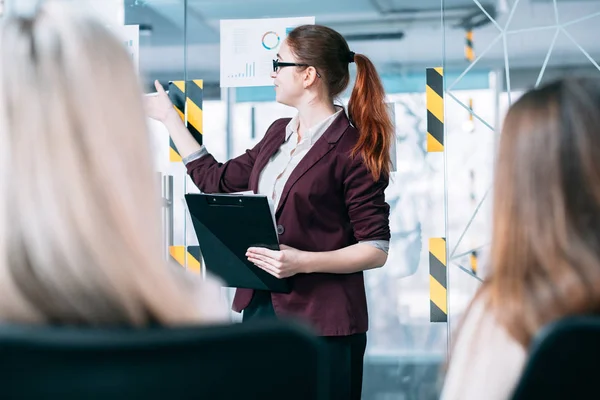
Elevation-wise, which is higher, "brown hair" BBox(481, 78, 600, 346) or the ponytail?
the ponytail

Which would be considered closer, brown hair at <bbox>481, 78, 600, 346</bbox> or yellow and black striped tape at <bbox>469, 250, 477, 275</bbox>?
brown hair at <bbox>481, 78, 600, 346</bbox>

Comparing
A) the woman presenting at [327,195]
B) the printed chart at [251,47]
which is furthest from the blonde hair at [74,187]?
the printed chart at [251,47]

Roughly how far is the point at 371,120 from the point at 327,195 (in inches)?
12.6

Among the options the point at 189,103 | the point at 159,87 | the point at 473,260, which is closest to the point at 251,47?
the point at 189,103

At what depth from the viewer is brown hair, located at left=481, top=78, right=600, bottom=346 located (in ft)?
3.73

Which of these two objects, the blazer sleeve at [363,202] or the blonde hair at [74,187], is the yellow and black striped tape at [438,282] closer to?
the blazer sleeve at [363,202]

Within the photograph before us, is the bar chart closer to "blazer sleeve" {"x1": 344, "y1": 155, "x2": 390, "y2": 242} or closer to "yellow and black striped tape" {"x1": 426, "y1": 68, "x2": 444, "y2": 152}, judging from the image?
"yellow and black striped tape" {"x1": 426, "y1": 68, "x2": 444, "y2": 152}

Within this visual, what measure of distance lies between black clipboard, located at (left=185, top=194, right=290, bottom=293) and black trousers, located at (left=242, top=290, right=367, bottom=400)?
3.1 inches

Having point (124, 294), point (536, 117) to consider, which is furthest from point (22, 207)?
point (536, 117)

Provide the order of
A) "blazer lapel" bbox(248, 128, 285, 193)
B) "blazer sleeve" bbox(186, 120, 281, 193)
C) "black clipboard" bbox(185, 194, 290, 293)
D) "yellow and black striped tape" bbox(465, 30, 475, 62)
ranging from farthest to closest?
A: "yellow and black striped tape" bbox(465, 30, 475, 62) → "blazer sleeve" bbox(186, 120, 281, 193) → "blazer lapel" bbox(248, 128, 285, 193) → "black clipboard" bbox(185, 194, 290, 293)

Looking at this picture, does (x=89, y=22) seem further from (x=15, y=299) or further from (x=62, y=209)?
(x=15, y=299)

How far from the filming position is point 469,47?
3258 mm

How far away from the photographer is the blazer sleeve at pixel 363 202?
99.9 inches

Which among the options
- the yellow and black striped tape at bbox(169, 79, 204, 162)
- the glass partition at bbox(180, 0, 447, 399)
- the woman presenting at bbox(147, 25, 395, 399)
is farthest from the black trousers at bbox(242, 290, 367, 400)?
the yellow and black striped tape at bbox(169, 79, 204, 162)
